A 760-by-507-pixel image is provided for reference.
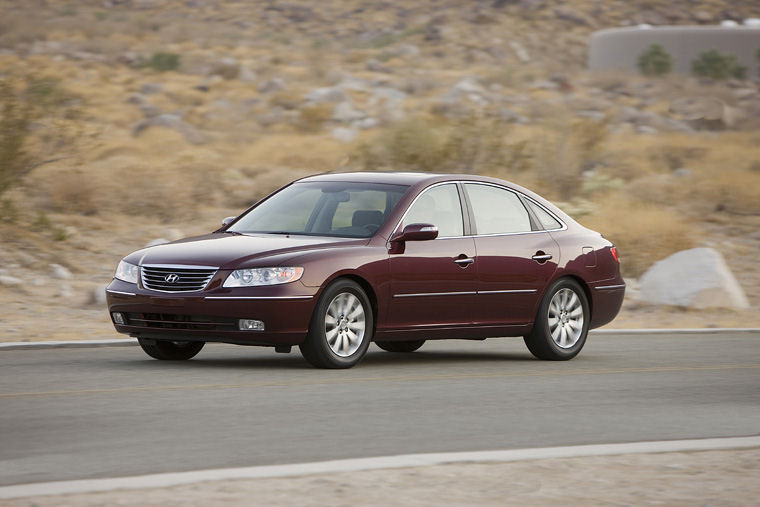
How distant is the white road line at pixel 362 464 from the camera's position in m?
6.71

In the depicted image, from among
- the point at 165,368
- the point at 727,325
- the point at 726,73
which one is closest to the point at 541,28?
the point at 726,73

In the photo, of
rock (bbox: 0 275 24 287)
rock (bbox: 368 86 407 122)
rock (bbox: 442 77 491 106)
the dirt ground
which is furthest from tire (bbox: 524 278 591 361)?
rock (bbox: 442 77 491 106)

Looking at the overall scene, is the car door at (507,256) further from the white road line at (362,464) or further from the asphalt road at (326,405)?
the white road line at (362,464)

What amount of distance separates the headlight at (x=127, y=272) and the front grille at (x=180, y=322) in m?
0.30

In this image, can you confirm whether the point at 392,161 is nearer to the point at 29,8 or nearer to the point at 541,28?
the point at 29,8

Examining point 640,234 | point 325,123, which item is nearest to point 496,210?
point 640,234

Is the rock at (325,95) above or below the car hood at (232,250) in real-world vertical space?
above

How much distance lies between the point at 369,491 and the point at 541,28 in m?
73.5

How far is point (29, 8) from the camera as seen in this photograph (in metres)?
70.9

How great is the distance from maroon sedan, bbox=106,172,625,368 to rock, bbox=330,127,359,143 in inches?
950

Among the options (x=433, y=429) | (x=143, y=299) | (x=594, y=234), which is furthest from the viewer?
(x=594, y=234)

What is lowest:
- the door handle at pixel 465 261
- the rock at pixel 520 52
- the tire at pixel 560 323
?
the tire at pixel 560 323

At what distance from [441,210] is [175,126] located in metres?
27.1

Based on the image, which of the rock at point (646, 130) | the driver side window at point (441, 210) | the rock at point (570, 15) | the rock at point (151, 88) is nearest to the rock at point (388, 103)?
the rock at point (151, 88)
